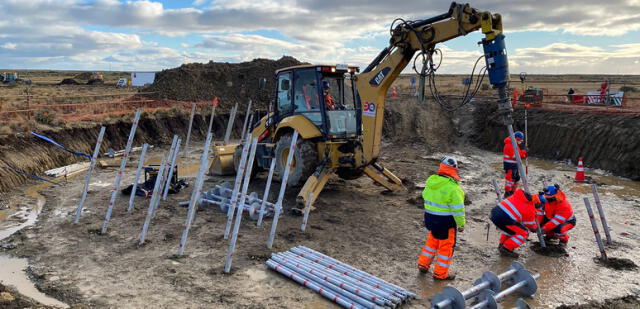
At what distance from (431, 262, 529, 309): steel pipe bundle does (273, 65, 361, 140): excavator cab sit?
4897mm

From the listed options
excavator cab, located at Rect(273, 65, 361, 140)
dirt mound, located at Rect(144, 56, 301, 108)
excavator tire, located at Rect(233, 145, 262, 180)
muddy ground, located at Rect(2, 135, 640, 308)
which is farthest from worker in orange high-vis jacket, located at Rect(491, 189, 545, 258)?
dirt mound, located at Rect(144, 56, 301, 108)

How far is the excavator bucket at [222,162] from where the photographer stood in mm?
13078

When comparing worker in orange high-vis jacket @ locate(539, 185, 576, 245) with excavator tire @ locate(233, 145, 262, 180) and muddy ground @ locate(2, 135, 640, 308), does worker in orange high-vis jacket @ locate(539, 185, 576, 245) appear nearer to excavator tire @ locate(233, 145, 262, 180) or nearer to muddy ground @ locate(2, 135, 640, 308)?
muddy ground @ locate(2, 135, 640, 308)

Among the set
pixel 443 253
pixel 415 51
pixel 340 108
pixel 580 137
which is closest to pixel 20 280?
pixel 443 253

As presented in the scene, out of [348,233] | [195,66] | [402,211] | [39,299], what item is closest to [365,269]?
[348,233]

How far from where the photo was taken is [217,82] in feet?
92.2

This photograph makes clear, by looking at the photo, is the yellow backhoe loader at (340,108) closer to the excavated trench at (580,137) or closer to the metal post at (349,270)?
the metal post at (349,270)

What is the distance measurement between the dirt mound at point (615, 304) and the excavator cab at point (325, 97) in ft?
18.6

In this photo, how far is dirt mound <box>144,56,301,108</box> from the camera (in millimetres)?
26000

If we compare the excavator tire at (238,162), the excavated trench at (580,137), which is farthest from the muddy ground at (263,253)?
the excavated trench at (580,137)

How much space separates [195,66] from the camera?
29.1 m

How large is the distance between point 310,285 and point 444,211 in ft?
7.00

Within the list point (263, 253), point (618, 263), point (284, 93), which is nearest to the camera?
point (618, 263)

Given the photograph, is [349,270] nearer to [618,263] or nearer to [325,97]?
[618,263]
